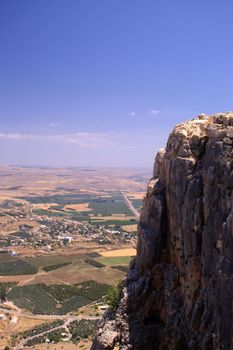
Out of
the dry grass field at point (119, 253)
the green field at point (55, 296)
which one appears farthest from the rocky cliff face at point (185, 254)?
the dry grass field at point (119, 253)

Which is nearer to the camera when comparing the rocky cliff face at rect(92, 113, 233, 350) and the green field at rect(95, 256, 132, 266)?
the rocky cliff face at rect(92, 113, 233, 350)

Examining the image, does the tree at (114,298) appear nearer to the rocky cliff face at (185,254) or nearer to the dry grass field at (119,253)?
the rocky cliff face at (185,254)

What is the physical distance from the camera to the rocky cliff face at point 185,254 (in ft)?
98.4

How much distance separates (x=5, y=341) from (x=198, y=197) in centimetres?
7035

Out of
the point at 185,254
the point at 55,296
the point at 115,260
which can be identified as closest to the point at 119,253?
the point at 115,260

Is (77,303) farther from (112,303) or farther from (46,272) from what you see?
(112,303)

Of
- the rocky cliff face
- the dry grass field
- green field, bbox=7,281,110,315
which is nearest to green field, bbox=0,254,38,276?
green field, bbox=7,281,110,315

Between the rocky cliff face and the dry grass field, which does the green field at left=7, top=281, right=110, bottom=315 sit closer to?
the dry grass field

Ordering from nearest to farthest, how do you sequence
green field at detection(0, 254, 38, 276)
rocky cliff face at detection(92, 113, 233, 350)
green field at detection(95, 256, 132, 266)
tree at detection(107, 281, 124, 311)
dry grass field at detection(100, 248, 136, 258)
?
1. rocky cliff face at detection(92, 113, 233, 350)
2. tree at detection(107, 281, 124, 311)
3. green field at detection(0, 254, 38, 276)
4. green field at detection(95, 256, 132, 266)
5. dry grass field at detection(100, 248, 136, 258)

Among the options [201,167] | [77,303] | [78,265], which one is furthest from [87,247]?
[201,167]

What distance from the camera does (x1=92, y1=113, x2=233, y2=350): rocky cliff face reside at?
2998 centimetres

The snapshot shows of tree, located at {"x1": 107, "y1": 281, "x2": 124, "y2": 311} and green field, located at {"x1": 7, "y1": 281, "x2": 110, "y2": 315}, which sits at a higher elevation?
tree, located at {"x1": 107, "y1": 281, "x2": 124, "y2": 311}

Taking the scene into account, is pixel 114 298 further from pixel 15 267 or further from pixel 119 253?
pixel 119 253

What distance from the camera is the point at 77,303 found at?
374 ft
